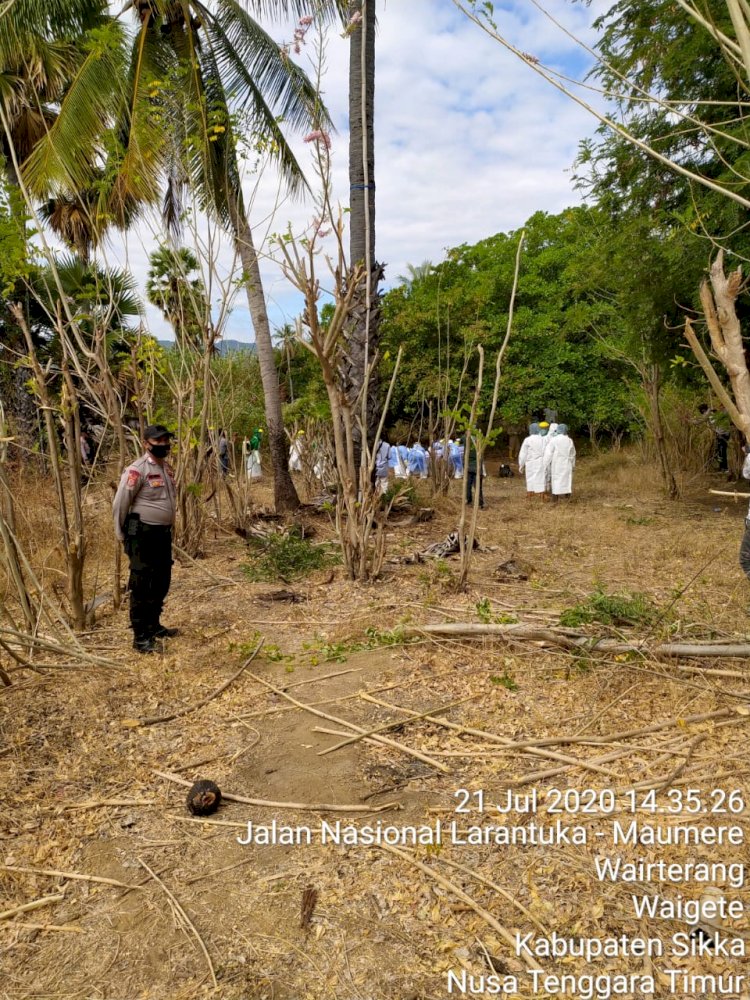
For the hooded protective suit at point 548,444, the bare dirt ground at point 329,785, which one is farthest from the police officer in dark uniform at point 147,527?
the hooded protective suit at point 548,444

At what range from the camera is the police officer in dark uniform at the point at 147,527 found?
417 centimetres

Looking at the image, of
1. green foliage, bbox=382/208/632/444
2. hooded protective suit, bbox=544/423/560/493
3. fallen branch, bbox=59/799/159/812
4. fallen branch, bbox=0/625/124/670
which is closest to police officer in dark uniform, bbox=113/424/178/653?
fallen branch, bbox=0/625/124/670

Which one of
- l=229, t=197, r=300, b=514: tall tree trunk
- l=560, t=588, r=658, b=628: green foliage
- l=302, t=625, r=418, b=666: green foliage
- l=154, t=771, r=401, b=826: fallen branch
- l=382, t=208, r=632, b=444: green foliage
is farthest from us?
l=382, t=208, r=632, b=444: green foliage

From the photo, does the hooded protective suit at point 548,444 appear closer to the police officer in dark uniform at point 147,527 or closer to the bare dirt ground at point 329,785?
the bare dirt ground at point 329,785

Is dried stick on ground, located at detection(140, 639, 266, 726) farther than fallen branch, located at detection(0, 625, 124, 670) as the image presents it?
Yes

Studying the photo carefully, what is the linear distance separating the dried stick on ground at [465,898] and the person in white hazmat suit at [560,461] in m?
9.75

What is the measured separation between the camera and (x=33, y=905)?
2154 millimetres

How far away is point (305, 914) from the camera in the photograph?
6.72 feet

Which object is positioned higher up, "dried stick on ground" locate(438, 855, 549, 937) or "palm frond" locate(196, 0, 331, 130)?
"palm frond" locate(196, 0, 331, 130)

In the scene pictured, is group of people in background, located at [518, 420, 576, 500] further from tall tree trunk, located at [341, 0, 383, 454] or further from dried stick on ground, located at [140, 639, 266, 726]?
dried stick on ground, located at [140, 639, 266, 726]

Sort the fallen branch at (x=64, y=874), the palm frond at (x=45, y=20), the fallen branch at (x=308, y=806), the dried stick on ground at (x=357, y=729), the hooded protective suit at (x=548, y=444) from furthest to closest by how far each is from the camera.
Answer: the hooded protective suit at (x=548, y=444)
the palm frond at (x=45, y=20)
the dried stick on ground at (x=357, y=729)
the fallen branch at (x=308, y=806)
the fallen branch at (x=64, y=874)

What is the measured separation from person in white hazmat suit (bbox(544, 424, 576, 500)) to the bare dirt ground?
644 centimetres

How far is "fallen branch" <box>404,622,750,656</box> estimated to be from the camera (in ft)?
11.3

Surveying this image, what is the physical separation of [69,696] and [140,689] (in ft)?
1.20
